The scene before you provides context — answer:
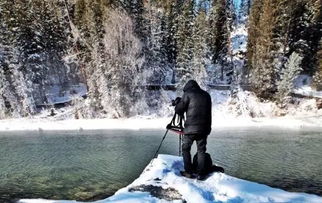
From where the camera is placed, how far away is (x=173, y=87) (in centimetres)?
4031

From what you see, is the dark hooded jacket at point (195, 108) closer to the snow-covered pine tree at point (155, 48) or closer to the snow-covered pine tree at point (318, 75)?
the snow-covered pine tree at point (155, 48)

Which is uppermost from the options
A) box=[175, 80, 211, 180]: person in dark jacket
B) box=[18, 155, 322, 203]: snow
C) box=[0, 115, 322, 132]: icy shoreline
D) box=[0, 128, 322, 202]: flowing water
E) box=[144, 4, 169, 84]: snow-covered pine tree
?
box=[144, 4, 169, 84]: snow-covered pine tree

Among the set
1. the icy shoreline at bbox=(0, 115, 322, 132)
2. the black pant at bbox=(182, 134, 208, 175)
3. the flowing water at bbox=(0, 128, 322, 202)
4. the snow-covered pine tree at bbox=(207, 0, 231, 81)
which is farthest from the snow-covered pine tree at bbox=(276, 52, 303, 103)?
the black pant at bbox=(182, 134, 208, 175)

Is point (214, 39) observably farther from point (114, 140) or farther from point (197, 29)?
point (114, 140)

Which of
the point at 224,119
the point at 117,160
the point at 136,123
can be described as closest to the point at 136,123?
the point at 136,123

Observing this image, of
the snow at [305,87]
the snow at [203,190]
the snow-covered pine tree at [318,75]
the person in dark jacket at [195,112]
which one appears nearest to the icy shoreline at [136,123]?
the snow at [305,87]

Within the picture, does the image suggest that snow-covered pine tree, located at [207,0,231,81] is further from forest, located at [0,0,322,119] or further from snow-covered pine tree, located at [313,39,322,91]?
snow-covered pine tree, located at [313,39,322,91]

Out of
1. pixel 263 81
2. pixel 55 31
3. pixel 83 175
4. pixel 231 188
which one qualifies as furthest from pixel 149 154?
pixel 55 31

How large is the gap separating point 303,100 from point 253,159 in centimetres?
2187

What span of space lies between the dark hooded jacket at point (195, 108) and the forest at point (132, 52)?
84.0 feet

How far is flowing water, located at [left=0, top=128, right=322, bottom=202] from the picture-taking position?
Result: 448 inches

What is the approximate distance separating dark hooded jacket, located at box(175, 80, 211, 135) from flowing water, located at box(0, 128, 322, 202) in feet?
13.7

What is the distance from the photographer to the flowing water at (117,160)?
11.4 meters

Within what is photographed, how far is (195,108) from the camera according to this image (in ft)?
24.3
